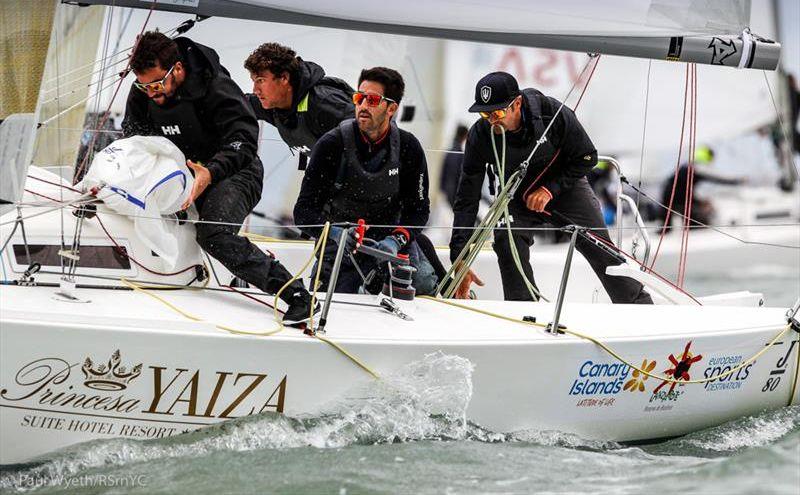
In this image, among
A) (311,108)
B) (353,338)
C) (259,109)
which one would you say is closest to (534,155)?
(311,108)

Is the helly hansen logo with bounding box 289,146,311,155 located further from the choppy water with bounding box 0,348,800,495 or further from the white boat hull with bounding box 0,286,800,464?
the choppy water with bounding box 0,348,800,495

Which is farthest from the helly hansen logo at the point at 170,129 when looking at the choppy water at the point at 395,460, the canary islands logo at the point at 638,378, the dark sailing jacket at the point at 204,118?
the canary islands logo at the point at 638,378

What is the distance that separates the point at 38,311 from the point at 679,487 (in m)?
1.98

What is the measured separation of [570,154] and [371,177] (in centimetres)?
99

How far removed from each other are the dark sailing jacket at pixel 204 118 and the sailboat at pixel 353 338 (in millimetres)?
295

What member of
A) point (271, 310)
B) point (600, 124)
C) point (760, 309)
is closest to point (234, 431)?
point (271, 310)

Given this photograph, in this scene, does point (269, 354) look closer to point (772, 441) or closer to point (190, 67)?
point (190, 67)

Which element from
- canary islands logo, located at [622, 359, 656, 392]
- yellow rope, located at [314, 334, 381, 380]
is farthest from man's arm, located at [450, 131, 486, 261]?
yellow rope, located at [314, 334, 381, 380]

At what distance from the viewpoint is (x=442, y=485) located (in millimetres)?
3523

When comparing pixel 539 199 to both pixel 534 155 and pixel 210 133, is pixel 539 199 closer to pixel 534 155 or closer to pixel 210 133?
pixel 534 155

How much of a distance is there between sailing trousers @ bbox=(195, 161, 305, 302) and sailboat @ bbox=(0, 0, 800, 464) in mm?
100

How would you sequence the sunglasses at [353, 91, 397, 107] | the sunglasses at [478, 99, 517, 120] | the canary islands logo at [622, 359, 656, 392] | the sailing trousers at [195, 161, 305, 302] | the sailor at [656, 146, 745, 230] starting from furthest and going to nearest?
1. the sailor at [656, 146, 745, 230]
2. the sunglasses at [478, 99, 517, 120]
3. the sunglasses at [353, 91, 397, 107]
4. the canary islands logo at [622, 359, 656, 392]
5. the sailing trousers at [195, 161, 305, 302]

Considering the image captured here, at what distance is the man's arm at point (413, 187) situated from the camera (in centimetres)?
459

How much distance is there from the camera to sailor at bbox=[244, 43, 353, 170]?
4777mm
